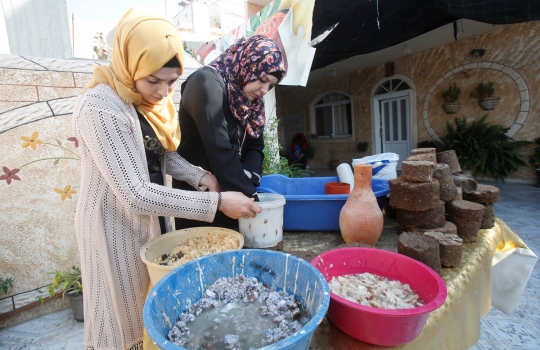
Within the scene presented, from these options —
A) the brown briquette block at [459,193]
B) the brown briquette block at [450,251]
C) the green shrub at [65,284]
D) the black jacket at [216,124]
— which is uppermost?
the black jacket at [216,124]

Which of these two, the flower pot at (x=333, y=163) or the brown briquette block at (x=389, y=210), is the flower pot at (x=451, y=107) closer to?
the flower pot at (x=333, y=163)

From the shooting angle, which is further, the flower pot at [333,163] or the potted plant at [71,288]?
the flower pot at [333,163]

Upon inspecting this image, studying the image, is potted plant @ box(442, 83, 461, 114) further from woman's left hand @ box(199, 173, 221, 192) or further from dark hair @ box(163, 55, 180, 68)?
dark hair @ box(163, 55, 180, 68)

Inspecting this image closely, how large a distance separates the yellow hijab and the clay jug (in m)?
0.90

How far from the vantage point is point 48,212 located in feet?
8.79

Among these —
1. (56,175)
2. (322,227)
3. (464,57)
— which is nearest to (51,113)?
(56,175)

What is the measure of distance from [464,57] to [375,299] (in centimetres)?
804

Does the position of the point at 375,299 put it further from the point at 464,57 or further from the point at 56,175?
A: the point at 464,57

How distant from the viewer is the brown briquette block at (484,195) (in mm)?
1574

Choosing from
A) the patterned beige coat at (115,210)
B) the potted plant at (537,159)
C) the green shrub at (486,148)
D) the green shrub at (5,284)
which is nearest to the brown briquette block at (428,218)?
the patterned beige coat at (115,210)

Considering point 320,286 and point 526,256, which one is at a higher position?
point 320,286

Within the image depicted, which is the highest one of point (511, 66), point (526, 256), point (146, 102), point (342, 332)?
point (511, 66)

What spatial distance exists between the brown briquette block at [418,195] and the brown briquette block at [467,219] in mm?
200

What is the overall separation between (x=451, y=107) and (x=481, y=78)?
83 cm
